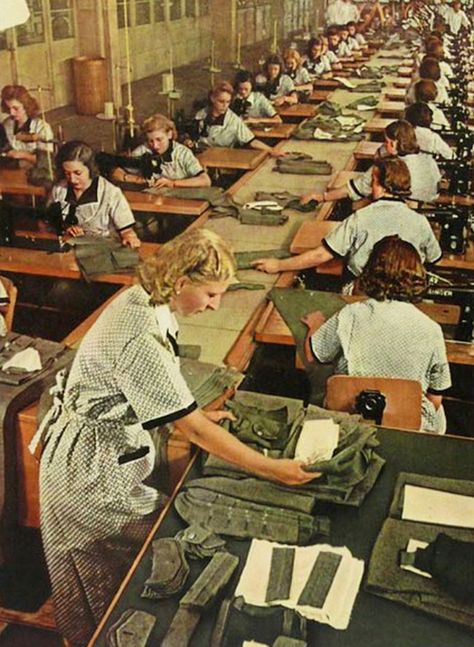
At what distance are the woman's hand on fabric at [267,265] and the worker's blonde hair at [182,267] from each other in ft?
4.83

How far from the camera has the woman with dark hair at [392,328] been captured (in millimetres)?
2383

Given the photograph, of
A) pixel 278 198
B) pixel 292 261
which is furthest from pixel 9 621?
pixel 278 198

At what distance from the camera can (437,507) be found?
185 centimetres

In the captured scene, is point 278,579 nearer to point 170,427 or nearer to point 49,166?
point 170,427

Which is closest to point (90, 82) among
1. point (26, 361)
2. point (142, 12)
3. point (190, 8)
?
point (142, 12)

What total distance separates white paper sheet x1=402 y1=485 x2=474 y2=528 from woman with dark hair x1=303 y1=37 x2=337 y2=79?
8069mm

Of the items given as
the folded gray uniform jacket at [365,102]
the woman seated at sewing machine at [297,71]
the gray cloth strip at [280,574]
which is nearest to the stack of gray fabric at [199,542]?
the gray cloth strip at [280,574]

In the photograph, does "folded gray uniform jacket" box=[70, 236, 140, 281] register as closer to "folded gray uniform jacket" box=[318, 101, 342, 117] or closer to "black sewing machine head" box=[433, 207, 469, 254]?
"black sewing machine head" box=[433, 207, 469, 254]

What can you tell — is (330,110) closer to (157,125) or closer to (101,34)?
(101,34)

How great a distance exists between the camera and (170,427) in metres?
2.27

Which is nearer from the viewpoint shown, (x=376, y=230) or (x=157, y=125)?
(x=376, y=230)

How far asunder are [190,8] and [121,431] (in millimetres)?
10063

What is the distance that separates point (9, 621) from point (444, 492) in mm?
1338

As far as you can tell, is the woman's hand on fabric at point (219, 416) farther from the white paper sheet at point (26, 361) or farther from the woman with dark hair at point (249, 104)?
the woman with dark hair at point (249, 104)
